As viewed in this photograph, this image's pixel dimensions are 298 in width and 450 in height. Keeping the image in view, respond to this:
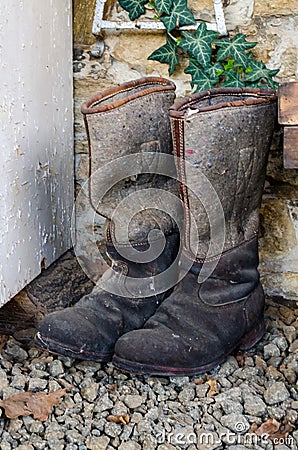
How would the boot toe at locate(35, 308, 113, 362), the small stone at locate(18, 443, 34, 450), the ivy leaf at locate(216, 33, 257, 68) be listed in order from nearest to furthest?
the small stone at locate(18, 443, 34, 450)
the boot toe at locate(35, 308, 113, 362)
the ivy leaf at locate(216, 33, 257, 68)

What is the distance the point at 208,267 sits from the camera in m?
1.36

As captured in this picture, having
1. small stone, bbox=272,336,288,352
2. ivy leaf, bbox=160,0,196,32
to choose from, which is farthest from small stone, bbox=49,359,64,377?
ivy leaf, bbox=160,0,196,32

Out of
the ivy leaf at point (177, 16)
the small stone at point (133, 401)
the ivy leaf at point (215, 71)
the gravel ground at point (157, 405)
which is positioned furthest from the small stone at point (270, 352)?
the ivy leaf at point (177, 16)

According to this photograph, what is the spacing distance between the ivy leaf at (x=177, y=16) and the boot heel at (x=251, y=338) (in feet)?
2.51

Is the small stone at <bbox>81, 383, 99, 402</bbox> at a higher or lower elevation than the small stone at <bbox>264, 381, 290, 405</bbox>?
lower

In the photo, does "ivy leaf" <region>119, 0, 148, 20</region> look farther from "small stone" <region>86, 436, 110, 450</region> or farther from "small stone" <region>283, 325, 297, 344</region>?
"small stone" <region>86, 436, 110, 450</region>

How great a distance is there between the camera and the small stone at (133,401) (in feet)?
3.99

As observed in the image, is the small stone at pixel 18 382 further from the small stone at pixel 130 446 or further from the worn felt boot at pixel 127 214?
the small stone at pixel 130 446

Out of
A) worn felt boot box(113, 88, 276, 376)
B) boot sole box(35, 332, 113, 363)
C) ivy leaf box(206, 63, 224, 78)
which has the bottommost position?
boot sole box(35, 332, 113, 363)

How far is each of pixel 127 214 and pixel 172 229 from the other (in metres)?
0.12

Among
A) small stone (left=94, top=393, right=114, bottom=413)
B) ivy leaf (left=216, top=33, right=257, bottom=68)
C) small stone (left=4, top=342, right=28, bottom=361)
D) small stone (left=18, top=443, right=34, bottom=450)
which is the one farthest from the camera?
ivy leaf (left=216, top=33, right=257, bottom=68)

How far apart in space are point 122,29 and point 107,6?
78mm

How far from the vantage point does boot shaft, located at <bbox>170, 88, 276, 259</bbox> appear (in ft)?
4.11

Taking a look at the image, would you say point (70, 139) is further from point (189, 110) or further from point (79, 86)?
point (189, 110)
